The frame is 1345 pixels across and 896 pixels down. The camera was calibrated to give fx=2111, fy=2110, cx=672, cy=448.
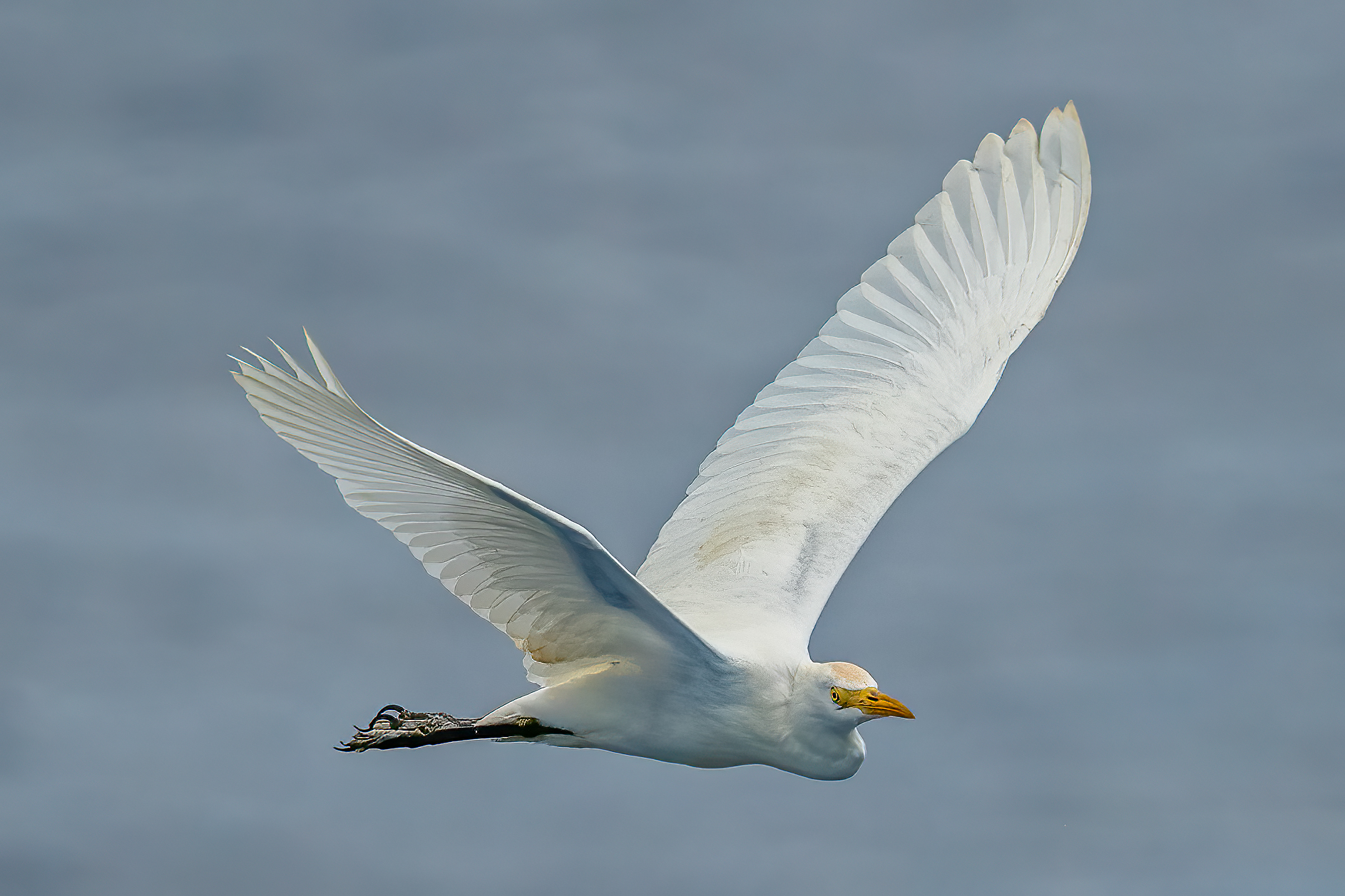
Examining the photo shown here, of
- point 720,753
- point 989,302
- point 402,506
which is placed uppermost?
point 989,302

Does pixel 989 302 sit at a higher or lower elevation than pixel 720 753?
higher

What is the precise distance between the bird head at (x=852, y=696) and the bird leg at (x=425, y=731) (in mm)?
1883

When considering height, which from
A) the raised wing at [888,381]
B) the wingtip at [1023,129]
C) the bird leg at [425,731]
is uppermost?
the wingtip at [1023,129]

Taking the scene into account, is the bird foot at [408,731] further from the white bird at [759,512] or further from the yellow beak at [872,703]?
the yellow beak at [872,703]

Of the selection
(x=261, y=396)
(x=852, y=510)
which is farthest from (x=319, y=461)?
(x=852, y=510)

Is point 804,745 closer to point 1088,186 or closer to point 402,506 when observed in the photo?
point 402,506

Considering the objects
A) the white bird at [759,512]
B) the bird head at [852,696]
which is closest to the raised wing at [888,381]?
the white bird at [759,512]

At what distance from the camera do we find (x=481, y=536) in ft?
45.4

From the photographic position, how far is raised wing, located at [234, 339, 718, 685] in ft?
42.7

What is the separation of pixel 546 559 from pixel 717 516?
A: 12.0 ft

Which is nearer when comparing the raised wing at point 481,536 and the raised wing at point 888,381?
the raised wing at point 481,536

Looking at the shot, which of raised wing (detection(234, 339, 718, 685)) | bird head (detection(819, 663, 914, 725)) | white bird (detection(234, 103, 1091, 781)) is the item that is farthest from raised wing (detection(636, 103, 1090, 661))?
raised wing (detection(234, 339, 718, 685))

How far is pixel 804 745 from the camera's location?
1500cm

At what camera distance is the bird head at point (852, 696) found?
1475 centimetres
